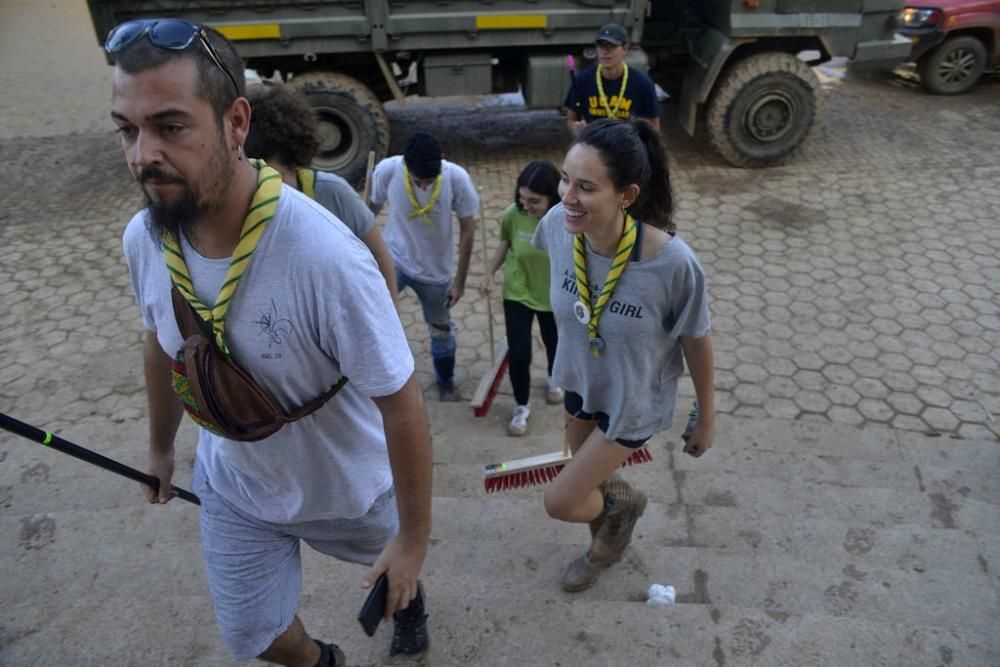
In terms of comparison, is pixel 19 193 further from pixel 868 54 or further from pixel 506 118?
pixel 868 54

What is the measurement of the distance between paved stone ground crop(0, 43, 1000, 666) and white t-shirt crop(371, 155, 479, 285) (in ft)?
3.24

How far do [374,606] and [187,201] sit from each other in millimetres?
1047

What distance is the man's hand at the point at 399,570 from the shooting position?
1.86m

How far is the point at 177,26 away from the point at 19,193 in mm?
7685

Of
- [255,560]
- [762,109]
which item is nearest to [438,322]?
[255,560]

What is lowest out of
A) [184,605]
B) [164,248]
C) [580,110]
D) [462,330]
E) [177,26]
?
[462,330]

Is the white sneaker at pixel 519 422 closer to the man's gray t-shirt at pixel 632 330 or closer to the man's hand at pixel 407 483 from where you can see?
the man's gray t-shirt at pixel 632 330

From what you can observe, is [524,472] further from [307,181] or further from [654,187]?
[307,181]

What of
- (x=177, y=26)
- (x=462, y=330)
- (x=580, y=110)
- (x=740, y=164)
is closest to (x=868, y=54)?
(x=740, y=164)

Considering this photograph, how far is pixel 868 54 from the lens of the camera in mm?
7867

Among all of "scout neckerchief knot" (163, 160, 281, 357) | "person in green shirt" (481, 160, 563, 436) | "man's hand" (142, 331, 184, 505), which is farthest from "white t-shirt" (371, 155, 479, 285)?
"scout neckerchief knot" (163, 160, 281, 357)

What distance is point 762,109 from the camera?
788cm

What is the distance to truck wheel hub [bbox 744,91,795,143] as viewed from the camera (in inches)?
309

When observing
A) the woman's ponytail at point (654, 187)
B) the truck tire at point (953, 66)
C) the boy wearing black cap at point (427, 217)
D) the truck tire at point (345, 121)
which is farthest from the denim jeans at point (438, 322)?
the truck tire at point (953, 66)
